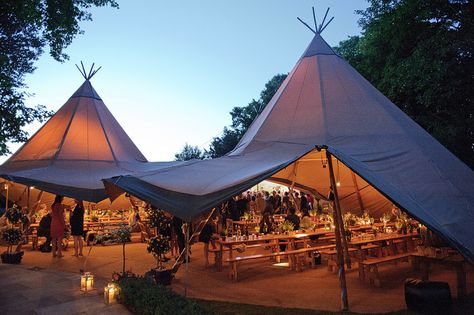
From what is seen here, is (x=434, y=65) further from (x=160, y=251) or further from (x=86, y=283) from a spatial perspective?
(x=86, y=283)

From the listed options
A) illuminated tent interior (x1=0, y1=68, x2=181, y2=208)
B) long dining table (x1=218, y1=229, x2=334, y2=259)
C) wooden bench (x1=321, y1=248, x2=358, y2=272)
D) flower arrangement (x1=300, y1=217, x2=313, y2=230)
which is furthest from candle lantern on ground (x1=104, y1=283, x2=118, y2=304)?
flower arrangement (x1=300, y1=217, x2=313, y2=230)

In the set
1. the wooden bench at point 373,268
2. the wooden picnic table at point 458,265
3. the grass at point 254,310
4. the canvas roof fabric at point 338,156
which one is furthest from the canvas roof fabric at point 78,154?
the wooden picnic table at point 458,265

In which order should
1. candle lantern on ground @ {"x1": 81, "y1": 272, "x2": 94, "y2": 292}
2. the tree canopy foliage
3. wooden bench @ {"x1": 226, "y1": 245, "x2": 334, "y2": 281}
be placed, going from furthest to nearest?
the tree canopy foliage → wooden bench @ {"x1": 226, "y1": 245, "x2": 334, "y2": 281} → candle lantern on ground @ {"x1": 81, "y1": 272, "x2": 94, "y2": 292}

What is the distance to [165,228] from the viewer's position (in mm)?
7301

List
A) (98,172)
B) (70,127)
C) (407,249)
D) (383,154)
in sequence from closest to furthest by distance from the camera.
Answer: (383,154), (407,249), (98,172), (70,127)

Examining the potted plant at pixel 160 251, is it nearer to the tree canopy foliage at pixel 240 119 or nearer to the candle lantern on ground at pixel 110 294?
the candle lantern on ground at pixel 110 294

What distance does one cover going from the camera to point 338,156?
5.04 m

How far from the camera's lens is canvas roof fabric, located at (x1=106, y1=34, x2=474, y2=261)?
15.8ft

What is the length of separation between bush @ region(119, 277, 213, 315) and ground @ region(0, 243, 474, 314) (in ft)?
0.80

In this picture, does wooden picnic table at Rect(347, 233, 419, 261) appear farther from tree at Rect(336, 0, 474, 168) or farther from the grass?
tree at Rect(336, 0, 474, 168)

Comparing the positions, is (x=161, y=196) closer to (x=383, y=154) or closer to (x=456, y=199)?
(x=383, y=154)

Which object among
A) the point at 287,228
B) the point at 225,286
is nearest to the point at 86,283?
the point at 225,286

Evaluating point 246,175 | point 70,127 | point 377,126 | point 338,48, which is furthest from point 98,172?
point 338,48

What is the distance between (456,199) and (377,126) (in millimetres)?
1688
